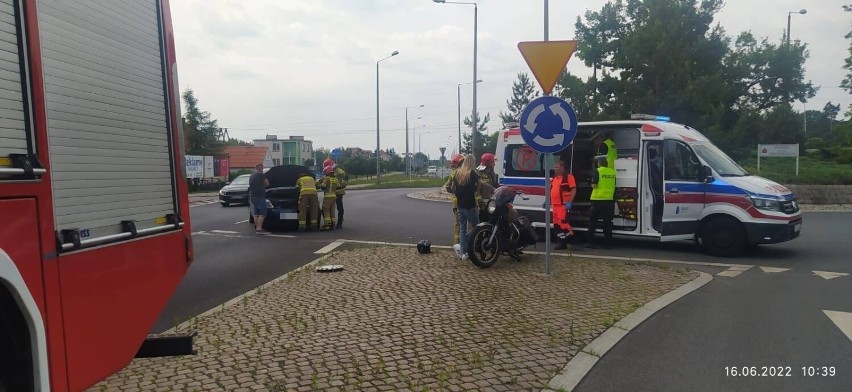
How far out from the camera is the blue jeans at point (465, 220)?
9531 mm

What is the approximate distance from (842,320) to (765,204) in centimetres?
416

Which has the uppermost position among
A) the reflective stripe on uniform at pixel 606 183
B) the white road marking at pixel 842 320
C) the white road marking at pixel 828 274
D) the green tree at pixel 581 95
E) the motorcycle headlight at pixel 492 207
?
the green tree at pixel 581 95

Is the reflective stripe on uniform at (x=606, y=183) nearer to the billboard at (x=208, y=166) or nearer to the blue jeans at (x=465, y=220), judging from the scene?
the blue jeans at (x=465, y=220)

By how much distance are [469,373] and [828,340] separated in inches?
130

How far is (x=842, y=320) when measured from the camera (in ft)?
20.4

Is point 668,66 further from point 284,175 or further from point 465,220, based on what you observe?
point 465,220

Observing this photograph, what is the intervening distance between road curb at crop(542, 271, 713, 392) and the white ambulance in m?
2.97

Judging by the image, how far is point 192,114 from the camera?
67062 mm

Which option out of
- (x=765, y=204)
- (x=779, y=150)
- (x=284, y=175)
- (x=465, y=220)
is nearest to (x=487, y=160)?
(x=465, y=220)

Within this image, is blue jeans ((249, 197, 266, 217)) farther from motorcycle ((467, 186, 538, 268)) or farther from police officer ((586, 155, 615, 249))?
police officer ((586, 155, 615, 249))

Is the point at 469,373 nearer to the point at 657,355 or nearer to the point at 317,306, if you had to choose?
the point at 657,355

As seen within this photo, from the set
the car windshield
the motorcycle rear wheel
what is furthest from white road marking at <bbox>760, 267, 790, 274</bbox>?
the motorcycle rear wheel

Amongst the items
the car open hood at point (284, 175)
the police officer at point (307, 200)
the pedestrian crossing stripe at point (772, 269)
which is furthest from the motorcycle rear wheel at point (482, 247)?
the car open hood at point (284, 175)

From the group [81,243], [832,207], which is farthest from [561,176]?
[832,207]
